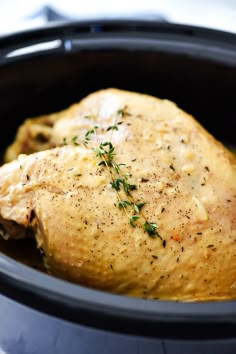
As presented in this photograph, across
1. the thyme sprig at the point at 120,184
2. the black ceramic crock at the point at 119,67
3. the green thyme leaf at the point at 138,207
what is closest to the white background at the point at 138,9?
the black ceramic crock at the point at 119,67

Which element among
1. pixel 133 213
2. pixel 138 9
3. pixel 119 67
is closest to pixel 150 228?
pixel 133 213

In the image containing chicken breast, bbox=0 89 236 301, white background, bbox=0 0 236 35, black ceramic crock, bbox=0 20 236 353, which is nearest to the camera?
chicken breast, bbox=0 89 236 301

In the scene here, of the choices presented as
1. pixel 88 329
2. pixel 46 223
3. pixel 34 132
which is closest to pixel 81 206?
pixel 46 223

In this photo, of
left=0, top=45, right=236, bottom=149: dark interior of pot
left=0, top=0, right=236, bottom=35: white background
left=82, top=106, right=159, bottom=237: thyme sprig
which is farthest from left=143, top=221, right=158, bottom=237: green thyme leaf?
left=0, top=0, right=236, bottom=35: white background

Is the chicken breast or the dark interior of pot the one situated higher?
the dark interior of pot

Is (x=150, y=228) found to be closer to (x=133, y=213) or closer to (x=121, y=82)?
(x=133, y=213)

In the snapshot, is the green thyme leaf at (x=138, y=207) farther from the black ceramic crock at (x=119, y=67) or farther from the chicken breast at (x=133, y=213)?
the black ceramic crock at (x=119, y=67)

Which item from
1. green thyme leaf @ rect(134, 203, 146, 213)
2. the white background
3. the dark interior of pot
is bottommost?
green thyme leaf @ rect(134, 203, 146, 213)

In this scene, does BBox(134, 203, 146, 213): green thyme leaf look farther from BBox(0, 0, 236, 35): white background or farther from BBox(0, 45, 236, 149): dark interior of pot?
BBox(0, 0, 236, 35): white background

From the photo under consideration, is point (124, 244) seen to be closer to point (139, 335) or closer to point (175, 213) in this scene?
point (175, 213)
